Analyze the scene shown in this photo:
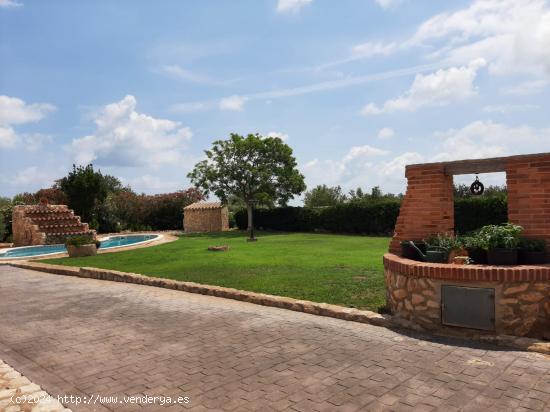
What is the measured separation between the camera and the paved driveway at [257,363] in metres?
4.06

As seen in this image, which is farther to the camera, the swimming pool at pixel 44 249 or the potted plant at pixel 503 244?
the swimming pool at pixel 44 249

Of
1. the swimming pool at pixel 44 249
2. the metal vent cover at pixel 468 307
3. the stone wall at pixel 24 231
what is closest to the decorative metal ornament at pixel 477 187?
the metal vent cover at pixel 468 307

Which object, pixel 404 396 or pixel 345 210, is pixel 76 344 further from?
pixel 345 210

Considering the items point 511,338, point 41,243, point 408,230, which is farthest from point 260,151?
point 511,338

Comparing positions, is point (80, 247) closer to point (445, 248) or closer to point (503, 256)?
point (445, 248)

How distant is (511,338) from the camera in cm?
541

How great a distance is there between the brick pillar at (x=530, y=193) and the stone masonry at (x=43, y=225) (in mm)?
23028

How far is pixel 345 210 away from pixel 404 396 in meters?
24.4

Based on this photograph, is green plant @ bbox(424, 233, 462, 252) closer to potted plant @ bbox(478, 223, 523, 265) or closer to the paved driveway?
potted plant @ bbox(478, 223, 523, 265)

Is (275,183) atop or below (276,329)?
atop

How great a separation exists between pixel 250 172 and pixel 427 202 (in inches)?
948

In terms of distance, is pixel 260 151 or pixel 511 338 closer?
pixel 511 338

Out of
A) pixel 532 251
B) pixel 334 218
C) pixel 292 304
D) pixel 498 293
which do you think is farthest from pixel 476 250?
pixel 334 218

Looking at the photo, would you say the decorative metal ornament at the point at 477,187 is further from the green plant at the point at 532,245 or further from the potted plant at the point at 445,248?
the green plant at the point at 532,245
